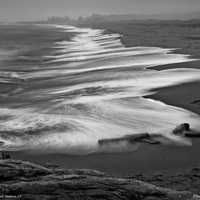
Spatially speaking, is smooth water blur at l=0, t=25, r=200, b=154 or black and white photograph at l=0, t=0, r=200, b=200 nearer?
black and white photograph at l=0, t=0, r=200, b=200

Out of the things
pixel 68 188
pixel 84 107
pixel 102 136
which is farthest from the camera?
pixel 84 107

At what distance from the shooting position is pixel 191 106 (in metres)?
13.3

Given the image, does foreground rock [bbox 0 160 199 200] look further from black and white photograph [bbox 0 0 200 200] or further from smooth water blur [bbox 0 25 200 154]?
smooth water blur [bbox 0 25 200 154]

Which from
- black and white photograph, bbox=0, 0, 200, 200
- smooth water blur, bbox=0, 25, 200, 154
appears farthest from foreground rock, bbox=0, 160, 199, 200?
smooth water blur, bbox=0, 25, 200, 154

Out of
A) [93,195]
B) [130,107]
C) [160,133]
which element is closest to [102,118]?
[130,107]

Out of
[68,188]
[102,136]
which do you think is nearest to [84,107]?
[102,136]

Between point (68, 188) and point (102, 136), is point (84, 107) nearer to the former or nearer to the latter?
point (102, 136)

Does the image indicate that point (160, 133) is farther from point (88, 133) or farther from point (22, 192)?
point (22, 192)

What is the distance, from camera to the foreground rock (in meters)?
4.45

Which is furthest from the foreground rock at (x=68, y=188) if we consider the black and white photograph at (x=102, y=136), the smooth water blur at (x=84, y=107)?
the smooth water blur at (x=84, y=107)

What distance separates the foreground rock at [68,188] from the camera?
4449 mm

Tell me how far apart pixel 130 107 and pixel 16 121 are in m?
3.97

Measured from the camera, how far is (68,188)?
181 inches

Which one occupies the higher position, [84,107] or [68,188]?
[68,188]
